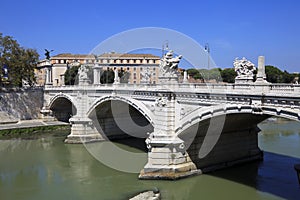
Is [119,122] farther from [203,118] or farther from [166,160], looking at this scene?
[203,118]

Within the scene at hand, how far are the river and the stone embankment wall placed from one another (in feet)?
45.1

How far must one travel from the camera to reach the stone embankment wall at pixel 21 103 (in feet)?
109

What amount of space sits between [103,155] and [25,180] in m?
5.67

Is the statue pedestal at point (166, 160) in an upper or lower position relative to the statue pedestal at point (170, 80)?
lower

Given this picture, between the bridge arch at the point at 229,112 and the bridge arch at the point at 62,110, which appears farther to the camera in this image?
the bridge arch at the point at 62,110

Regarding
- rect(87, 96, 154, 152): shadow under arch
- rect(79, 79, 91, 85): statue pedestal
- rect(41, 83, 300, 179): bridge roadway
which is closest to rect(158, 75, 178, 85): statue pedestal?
rect(41, 83, 300, 179): bridge roadway

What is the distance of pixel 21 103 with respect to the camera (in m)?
34.3

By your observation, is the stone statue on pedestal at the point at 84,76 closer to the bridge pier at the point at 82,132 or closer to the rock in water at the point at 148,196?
the bridge pier at the point at 82,132

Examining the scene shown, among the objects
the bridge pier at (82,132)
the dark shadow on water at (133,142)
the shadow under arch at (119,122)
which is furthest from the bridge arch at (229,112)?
the bridge pier at (82,132)

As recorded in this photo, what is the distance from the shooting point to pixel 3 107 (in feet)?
109

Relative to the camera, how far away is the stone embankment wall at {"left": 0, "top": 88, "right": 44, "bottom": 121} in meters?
33.3

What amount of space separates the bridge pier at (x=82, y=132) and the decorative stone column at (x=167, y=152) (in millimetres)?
9993

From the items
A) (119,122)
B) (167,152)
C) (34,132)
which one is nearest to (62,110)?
(34,132)

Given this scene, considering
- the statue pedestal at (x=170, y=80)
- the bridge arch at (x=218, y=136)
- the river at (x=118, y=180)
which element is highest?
the statue pedestal at (x=170, y=80)
